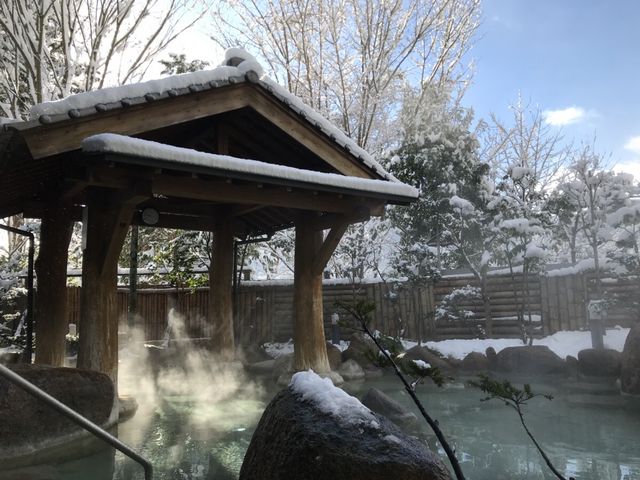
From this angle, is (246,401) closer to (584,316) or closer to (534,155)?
(584,316)

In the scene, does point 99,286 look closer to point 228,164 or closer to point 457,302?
point 228,164

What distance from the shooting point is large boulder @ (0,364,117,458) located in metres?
4.68

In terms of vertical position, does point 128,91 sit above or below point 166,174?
above

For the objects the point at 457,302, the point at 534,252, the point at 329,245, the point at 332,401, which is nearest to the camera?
the point at 332,401

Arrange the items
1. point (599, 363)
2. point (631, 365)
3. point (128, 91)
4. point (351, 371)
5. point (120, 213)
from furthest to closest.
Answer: point (351, 371)
point (599, 363)
point (631, 365)
point (120, 213)
point (128, 91)

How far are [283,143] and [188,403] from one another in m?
4.69

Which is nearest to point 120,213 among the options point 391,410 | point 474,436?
point 391,410

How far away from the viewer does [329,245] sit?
778 centimetres

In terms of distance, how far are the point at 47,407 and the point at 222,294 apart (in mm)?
4800

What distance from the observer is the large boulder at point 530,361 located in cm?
955

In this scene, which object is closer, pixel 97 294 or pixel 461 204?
pixel 97 294

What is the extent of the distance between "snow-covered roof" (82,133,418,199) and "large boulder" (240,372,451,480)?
134 inches

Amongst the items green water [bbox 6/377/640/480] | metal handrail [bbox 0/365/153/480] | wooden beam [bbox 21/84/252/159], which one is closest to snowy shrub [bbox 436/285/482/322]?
green water [bbox 6/377/640/480]

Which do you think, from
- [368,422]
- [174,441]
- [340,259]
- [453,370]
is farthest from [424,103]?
[368,422]
